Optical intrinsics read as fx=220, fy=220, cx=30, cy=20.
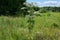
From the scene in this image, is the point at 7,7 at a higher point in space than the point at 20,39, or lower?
→ lower

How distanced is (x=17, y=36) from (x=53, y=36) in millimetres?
980

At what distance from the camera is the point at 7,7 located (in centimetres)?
2239

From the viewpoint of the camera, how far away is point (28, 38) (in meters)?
5.47

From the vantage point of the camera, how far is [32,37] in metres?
5.51

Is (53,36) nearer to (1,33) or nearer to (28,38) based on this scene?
(28,38)

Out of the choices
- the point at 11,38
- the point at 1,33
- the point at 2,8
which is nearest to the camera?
the point at 11,38

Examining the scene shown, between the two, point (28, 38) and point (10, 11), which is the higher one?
point (28, 38)

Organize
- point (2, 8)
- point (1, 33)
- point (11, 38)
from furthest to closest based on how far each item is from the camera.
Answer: point (2, 8)
point (1, 33)
point (11, 38)

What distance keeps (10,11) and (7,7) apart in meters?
0.62

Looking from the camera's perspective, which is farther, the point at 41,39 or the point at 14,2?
the point at 14,2

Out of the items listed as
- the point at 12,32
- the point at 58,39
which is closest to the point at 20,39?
the point at 12,32

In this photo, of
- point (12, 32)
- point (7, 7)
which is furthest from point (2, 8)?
point (12, 32)

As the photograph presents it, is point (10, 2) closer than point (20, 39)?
No

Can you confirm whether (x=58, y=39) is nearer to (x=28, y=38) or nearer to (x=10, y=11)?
(x=28, y=38)
